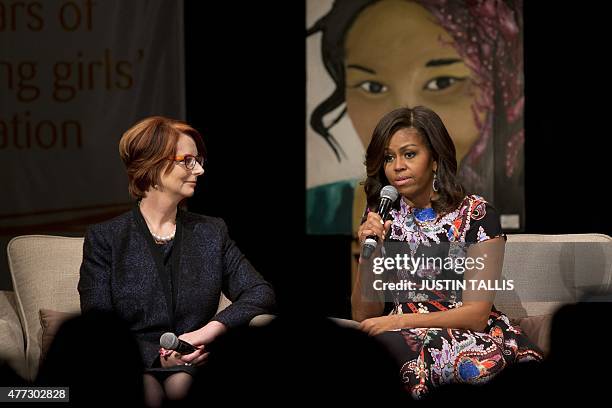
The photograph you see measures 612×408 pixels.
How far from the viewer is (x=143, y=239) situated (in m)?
3.29

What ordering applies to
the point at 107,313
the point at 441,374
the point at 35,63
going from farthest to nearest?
the point at 35,63, the point at 107,313, the point at 441,374

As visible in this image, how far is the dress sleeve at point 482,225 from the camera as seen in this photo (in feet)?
10.2

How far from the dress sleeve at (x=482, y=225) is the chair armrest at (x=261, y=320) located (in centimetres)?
72

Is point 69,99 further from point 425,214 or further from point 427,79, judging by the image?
point 425,214

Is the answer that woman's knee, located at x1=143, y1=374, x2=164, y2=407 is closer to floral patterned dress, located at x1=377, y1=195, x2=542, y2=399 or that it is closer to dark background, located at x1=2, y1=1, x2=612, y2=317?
floral patterned dress, located at x1=377, y1=195, x2=542, y2=399

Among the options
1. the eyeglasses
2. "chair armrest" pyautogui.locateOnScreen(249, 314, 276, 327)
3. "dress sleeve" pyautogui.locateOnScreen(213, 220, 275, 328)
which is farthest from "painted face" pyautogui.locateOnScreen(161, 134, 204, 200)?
"chair armrest" pyautogui.locateOnScreen(249, 314, 276, 327)

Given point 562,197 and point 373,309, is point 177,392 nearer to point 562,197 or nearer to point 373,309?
point 373,309

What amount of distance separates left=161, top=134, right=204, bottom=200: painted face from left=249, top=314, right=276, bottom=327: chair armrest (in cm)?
49

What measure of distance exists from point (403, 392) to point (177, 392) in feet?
2.31

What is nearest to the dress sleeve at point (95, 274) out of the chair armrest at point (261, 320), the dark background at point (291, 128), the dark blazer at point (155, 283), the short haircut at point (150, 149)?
the dark blazer at point (155, 283)

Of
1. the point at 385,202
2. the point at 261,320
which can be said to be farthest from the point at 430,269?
the point at 261,320

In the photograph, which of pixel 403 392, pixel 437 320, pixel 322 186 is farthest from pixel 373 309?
pixel 322 186

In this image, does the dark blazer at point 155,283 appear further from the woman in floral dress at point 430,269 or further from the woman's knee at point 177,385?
the woman in floral dress at point 430,269
